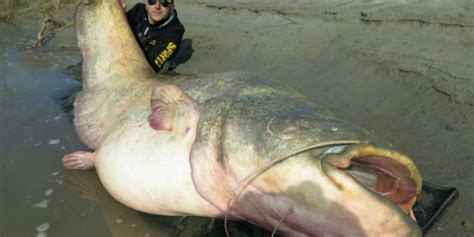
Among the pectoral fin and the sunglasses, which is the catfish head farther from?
the sunglasses

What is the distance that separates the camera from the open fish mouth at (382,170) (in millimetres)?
1939

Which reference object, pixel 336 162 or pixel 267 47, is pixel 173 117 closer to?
pixel 336 162

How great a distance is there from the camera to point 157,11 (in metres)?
A: 5.32

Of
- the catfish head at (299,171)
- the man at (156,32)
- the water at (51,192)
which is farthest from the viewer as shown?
the man at (156,32)

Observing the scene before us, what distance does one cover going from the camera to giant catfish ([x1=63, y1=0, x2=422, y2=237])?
1938 mm

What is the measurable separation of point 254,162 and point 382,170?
54 centimetres

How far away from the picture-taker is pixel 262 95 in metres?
2.63

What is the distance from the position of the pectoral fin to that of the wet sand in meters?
0.67

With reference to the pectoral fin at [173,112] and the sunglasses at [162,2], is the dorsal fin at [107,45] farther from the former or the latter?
the pectoral fin at [173,112]

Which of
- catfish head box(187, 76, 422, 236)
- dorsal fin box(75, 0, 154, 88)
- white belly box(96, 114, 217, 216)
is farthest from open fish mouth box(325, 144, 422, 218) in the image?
dorsal fin box(75, 0, 154, 88)

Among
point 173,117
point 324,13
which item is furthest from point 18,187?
point 324,13

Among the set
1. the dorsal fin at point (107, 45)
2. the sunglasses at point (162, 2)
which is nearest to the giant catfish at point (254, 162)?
the dorsal fin at point (107, 45)

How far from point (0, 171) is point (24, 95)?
68.9 inches

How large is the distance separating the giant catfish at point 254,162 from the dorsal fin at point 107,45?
565 millimetres
